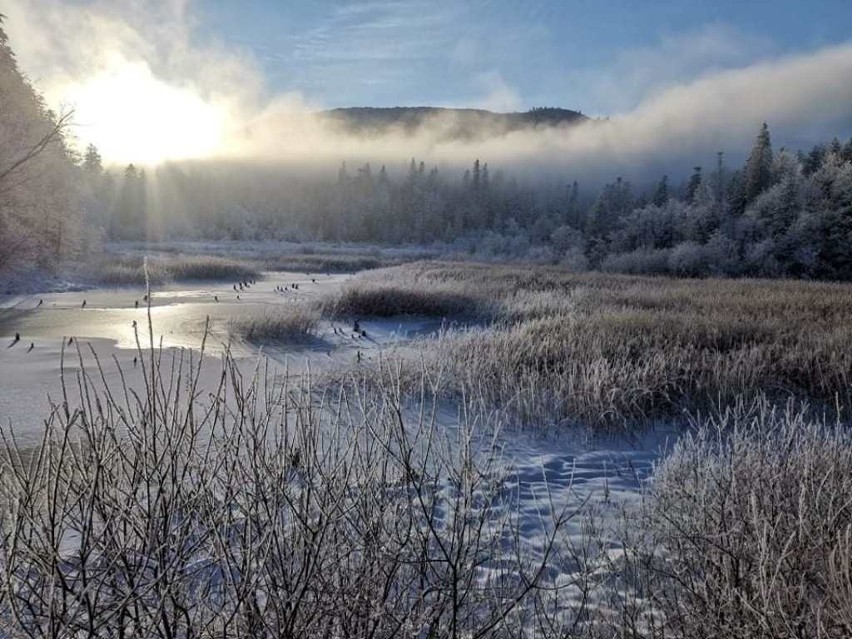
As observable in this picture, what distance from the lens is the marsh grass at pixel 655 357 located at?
6918mm

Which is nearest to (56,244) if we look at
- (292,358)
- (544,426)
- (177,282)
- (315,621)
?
(177,282)

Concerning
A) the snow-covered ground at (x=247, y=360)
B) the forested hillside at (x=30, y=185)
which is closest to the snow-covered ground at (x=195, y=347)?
the snow-covered ground at (x=247, y=360)

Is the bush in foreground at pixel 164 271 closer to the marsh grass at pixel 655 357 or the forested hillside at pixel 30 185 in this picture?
the forested hillside at pixel 30 185

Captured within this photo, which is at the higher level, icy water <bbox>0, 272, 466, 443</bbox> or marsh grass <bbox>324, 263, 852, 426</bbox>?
marsh grass <bbox>324, 263, 852, 426</bbox>

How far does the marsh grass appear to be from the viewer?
6.92 metres

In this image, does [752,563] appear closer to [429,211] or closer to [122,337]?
[122,337]

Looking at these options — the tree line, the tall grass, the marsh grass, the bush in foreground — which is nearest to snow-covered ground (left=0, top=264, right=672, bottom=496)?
the marsh grass

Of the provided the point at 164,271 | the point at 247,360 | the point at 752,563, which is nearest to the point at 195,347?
the point at 247,360

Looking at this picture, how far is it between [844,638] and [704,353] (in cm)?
715

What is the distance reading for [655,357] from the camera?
7.98 meters

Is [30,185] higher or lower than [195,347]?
higher

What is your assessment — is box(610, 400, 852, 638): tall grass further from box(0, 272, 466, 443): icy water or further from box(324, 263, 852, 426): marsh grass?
box(0, 272, 466, 443): icy water

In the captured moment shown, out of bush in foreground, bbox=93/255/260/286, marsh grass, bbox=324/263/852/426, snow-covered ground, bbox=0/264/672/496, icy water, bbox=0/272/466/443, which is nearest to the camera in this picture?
snow-covered ground, bbox=0/264/672/496

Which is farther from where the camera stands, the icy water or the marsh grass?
the icy water
